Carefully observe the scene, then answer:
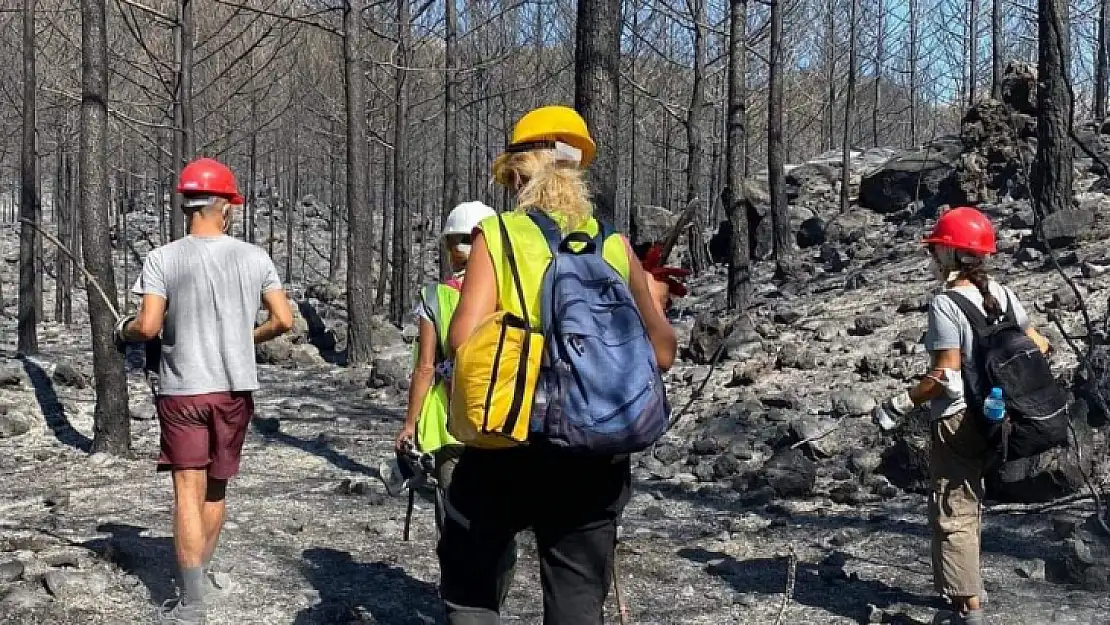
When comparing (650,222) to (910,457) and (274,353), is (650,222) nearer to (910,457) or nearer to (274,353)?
(274,353)

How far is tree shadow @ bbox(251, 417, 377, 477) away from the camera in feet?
25.6

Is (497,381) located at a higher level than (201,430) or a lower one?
higher

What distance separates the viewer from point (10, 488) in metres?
6.68

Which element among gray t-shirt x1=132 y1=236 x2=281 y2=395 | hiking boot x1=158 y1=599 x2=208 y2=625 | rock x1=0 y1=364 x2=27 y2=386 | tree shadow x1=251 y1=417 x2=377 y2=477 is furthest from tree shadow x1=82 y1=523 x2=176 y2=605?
rock x1=0 y1=364 x2=27 y2=386

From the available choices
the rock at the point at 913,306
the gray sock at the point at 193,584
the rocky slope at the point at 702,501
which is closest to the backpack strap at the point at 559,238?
the rocky slope at the point at 702,501

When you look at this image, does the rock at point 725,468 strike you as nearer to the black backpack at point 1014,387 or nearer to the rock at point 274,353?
the black backpack at point 1014,387

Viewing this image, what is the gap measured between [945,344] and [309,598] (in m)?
2.82

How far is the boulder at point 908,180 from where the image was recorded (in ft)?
68.9

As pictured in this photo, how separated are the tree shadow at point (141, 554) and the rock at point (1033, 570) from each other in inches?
151

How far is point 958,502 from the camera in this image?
398cm

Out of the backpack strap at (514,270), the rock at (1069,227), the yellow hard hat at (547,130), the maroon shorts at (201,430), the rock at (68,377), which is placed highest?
the rock at (1069,227)

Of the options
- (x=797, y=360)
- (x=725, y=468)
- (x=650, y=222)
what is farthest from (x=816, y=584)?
(x=650, y=222)

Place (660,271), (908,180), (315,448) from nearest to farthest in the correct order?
(660,271) → (315,448) → (908,180)

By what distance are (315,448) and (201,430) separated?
4719 millimetres
